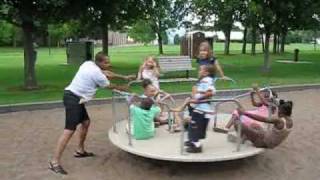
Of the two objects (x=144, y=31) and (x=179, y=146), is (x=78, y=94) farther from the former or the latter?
(x=144, y=31)

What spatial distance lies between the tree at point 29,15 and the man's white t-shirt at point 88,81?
811cm

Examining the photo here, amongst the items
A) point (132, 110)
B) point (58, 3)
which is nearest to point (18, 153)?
point (132, 110)

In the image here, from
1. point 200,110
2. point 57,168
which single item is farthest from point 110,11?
point 200,110

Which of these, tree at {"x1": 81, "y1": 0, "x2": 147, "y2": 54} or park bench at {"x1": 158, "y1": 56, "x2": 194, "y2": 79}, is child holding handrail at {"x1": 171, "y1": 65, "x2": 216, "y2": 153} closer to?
tree at {"x1": 81, "y1": 0, "x2": 147, "y2": 54}

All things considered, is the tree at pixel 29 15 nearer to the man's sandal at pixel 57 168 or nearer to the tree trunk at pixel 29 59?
the tree trunk at pixel 29 59

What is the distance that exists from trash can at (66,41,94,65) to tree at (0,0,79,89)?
11.1m

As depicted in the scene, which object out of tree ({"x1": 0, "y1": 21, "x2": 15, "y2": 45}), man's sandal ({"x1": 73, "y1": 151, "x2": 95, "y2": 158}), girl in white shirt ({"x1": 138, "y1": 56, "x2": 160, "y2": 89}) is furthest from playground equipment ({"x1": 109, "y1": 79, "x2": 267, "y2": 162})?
tree ({"x1": 0, "y1": 21, "x2": 15, "y2": 45})

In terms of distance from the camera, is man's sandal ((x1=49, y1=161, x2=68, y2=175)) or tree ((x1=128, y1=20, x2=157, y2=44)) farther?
tree ((x1=128, y1=20, x2=157, y2=44))

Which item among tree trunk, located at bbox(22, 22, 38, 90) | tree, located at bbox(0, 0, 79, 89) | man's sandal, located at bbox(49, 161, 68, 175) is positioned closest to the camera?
man's sandal, located at bbox(49, 161, 68, 175)

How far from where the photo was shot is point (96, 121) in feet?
37.0

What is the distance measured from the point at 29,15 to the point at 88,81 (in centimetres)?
887

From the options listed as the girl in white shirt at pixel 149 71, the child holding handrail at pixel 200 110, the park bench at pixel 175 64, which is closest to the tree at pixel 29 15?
the park bench at pixel 175 64

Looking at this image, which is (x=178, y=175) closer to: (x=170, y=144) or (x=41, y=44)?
(x=170, y=144)

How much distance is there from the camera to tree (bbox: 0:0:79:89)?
15625 mm
